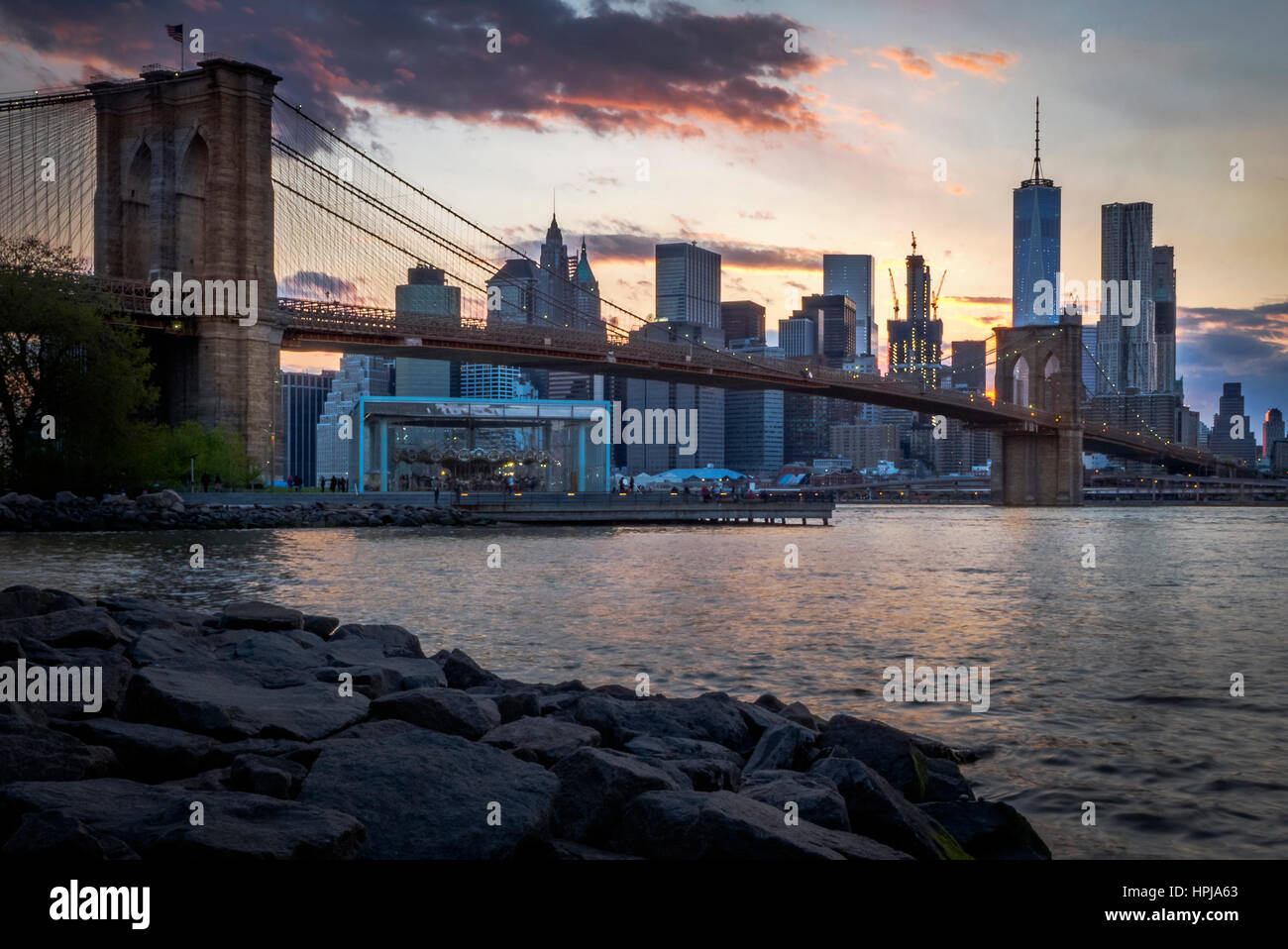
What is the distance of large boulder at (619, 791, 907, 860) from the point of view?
482cm

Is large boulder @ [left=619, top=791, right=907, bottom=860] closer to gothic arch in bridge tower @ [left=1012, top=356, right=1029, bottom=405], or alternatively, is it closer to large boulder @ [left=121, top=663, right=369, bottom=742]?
large boulder @ [left=121, top=663, right=369, bottom=742]

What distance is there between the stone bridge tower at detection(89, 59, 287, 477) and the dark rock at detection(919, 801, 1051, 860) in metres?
48.2

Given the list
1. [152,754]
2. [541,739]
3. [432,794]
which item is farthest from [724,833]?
[152,754]

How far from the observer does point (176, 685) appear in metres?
7.00

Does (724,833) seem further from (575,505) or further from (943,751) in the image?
(575,505)

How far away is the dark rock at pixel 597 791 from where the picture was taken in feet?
18.1

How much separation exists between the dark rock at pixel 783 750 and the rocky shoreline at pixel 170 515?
3831cm

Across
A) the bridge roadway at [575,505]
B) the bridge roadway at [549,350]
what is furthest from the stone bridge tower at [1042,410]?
the bridge roadway at [575,505]

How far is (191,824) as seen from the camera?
4.48 meters

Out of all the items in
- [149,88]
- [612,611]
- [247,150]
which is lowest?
[612,611]
